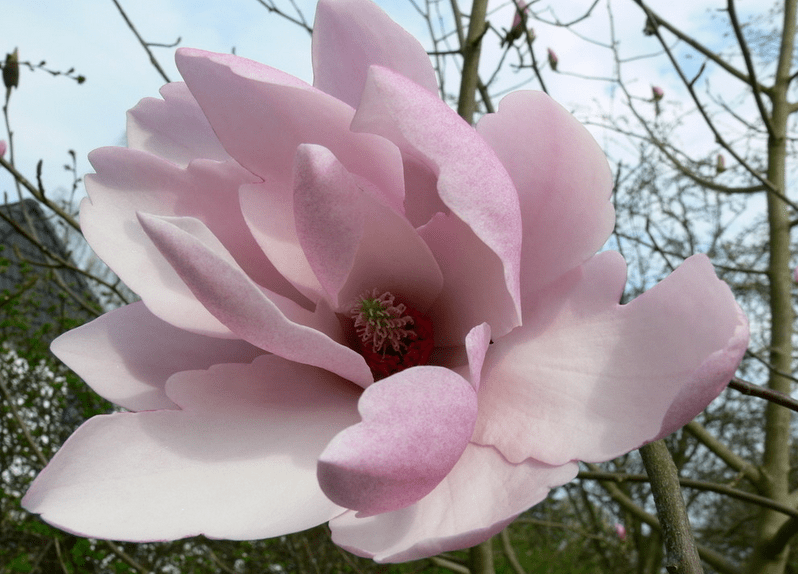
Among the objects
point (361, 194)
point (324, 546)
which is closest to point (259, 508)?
point (361, 194)

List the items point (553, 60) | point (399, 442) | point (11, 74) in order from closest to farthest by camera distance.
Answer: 1. point (399, 442)
2. point (11, 74)
3. point (553, 60)

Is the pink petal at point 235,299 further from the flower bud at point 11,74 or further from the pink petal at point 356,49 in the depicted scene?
the flower bud at point 11,74

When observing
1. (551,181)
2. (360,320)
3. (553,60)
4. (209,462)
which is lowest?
(209,462)

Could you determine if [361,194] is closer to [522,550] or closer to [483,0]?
[483,0]

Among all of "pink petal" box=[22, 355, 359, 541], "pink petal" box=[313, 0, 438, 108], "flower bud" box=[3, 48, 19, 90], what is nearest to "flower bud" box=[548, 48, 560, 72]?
"flower bud" box=[3, 48, 19, 90]

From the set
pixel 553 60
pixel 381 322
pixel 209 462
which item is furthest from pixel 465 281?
pixel 553 60

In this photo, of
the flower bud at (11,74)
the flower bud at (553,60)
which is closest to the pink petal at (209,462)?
the flower bud at (11,74)

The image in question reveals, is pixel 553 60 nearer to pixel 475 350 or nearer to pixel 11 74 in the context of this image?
pixel 11 74
